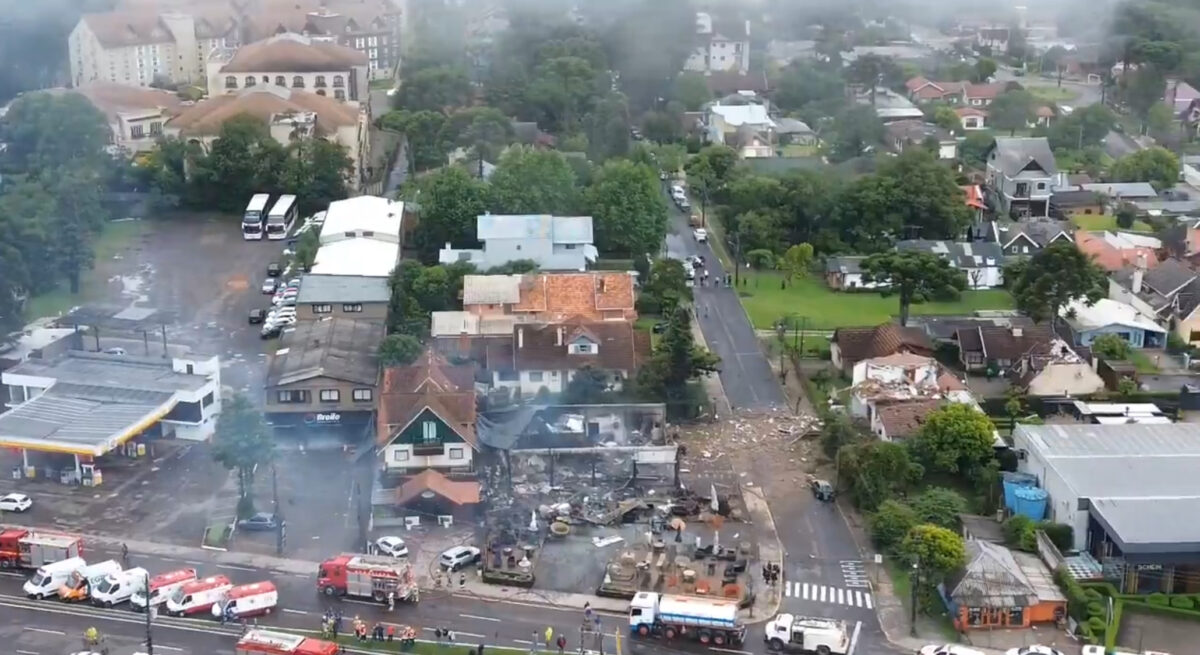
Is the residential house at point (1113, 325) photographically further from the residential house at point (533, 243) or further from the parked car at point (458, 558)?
the parked car at point (458, 558)

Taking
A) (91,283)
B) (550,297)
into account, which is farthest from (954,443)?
(91,283)

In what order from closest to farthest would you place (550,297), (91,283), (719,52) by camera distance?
1. (550,297)
2. (91,283)
3. (719,52)

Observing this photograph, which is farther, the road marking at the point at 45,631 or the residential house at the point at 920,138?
the residential house at the point at 920,138

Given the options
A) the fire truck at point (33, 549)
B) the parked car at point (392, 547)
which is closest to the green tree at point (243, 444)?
the parked car at point (392, 547)

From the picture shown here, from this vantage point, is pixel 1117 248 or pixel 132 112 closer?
pixel 1117 248

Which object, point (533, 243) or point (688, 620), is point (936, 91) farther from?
point (688, 620)

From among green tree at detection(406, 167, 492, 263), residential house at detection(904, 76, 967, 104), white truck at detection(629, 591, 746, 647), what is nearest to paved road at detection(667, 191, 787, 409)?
green tree at detection(406, 167, 492, 263)

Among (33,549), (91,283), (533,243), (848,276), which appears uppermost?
(533,243)
